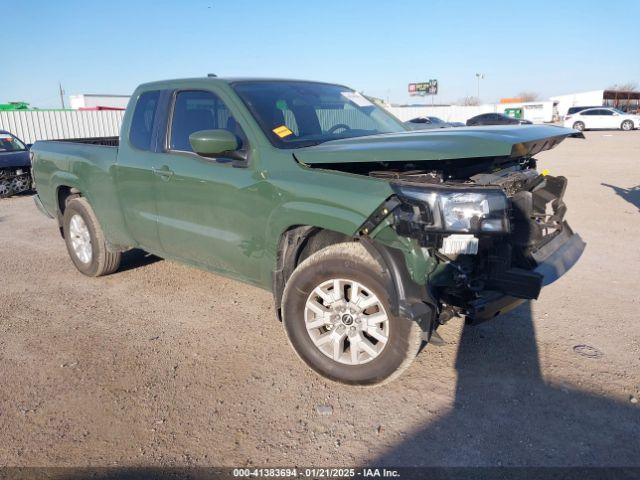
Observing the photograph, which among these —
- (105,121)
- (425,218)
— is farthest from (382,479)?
(105,121)

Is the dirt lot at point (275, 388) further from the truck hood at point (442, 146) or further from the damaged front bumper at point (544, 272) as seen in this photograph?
the truck hood at point (442, 146)

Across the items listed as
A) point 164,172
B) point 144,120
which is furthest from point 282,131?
point 144,120

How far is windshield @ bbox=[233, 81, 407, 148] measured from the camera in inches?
152

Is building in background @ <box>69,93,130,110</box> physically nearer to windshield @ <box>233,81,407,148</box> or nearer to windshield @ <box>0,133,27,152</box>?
windshield @ <box>0,133,27,152</box>

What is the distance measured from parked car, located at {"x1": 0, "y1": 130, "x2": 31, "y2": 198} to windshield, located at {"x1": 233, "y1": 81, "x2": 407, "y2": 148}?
1000 centimetres

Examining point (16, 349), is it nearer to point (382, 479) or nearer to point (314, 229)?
point (314, 229)

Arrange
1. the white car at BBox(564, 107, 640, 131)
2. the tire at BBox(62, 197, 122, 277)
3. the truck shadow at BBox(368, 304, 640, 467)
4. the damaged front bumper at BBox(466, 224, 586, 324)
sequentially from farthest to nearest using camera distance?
1. the white car at BBox(564, 107, 640, 131)
2. the tire at BBox(62, 197, 122, 277)
3. the damaged front bumper at BBox(466, 224, 586, 324)
4. the truck shadow at BBox(368, 304, 640, 467)

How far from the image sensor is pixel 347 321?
329 centimetres

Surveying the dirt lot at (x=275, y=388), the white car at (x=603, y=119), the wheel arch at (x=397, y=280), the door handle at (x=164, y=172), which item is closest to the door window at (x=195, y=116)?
the door handle at (x=164, y=172)

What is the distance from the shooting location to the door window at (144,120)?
15.1ft

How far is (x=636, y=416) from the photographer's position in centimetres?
296

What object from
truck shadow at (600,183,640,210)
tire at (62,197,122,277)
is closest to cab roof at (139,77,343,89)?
tire at (62,197,122,277)

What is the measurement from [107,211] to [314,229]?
2.55 m

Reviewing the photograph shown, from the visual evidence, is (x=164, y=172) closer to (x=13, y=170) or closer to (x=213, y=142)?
(x=213, y=142)
